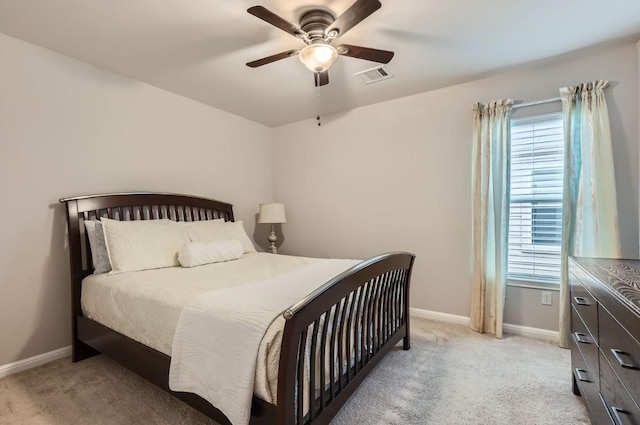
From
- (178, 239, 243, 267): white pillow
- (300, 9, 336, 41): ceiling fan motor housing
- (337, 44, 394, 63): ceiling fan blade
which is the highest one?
(300, 9, 336, 41): ceiling fan motor housing

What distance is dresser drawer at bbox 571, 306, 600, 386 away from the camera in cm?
140

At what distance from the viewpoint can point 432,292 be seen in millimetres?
3266

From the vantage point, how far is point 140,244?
242cm

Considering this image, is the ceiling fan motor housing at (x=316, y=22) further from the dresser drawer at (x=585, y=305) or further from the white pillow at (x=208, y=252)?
the dresser drawer at (x=585, y=305)

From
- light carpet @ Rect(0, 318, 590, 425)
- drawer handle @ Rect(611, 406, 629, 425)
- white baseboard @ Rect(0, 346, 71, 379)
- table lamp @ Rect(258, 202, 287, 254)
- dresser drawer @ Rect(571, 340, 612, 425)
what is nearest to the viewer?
drawer handle @ Rect(611, 406, 629, 425)

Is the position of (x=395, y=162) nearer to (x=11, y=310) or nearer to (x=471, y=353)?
(x=471, y=353)

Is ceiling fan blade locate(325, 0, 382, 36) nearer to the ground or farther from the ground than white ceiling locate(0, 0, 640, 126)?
nearer to the ground

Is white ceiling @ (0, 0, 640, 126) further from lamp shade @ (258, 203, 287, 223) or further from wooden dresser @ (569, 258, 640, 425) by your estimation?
wooden dresser @ (569, 258, 640, 425)

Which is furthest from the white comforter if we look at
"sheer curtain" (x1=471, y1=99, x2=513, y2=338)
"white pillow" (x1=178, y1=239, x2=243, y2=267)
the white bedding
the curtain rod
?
the curtain rod

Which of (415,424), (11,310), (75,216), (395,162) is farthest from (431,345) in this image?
(11,310)

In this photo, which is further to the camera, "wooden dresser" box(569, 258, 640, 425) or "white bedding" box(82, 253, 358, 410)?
"white bedding" box(82, 253, 358, 410)

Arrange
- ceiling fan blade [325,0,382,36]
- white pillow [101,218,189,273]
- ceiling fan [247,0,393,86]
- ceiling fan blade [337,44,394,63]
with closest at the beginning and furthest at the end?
ceiling fan blade [325,0,382,36] → ceiling fan [247,0,393,86] → ceiling fan blade [337,44,394,63] → white pillow [101,218,189,273]

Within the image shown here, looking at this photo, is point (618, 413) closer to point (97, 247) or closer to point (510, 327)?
point (510, 327)

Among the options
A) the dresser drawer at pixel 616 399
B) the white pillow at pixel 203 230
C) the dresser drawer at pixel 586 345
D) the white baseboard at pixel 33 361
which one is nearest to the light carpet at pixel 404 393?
the white baseboard at pixel 33 361
